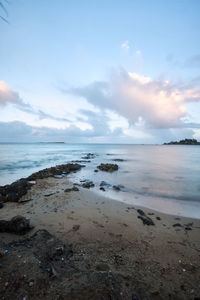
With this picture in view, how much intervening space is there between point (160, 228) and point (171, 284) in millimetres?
2364

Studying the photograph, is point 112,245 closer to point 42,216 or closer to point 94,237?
point 94,237

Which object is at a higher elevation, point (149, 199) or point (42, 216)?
point (42, 216)

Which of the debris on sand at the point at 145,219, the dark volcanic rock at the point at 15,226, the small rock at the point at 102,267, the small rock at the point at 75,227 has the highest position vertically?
the dark volcanic rock at the point at 15,226

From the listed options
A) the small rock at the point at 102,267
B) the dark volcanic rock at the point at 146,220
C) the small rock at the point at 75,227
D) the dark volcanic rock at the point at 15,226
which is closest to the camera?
the small rock at the point at 102,267

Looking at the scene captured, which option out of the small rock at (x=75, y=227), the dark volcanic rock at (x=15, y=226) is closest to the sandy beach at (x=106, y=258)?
the small rock at (x=75, y=227)

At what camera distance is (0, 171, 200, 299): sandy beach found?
207 cm

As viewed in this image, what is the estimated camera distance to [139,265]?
290cm

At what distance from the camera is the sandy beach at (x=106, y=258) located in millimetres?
2072

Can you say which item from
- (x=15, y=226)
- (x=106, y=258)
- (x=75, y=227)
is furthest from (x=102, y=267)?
(x=15, y=226)

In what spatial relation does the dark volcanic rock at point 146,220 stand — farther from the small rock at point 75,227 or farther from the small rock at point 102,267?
the small rock at point 102,267

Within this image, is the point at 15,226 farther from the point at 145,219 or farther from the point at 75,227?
the point at 145,219

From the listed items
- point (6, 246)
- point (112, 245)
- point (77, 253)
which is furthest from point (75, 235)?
point (6, 246)

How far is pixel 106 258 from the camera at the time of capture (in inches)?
119

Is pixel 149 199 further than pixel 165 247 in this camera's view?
Yes
